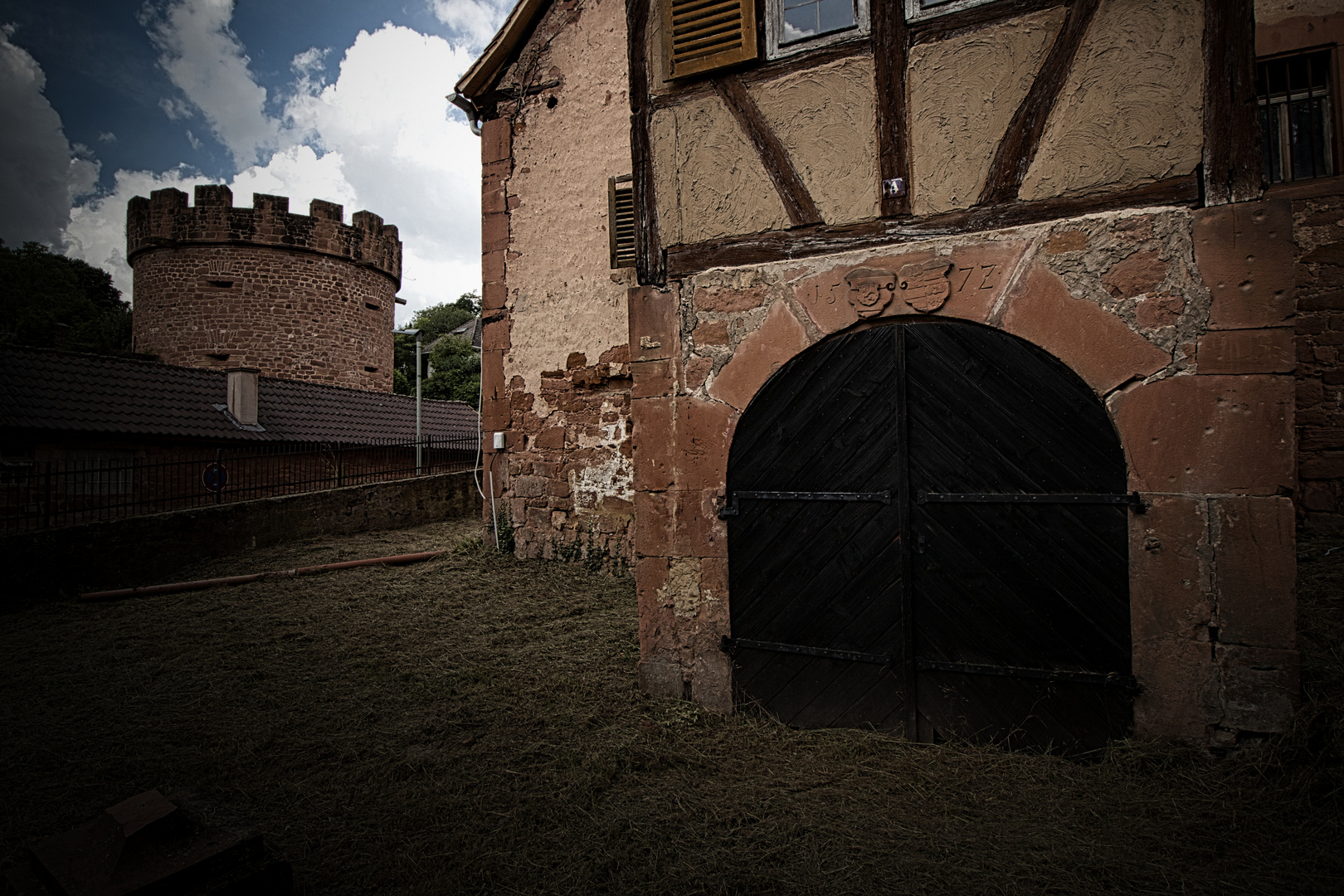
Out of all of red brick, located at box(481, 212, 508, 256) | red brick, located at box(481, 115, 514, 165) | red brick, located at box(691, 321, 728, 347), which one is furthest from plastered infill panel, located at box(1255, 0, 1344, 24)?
red brick, located at box(481, 212, 508, 256)

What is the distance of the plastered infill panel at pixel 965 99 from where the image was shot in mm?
3336

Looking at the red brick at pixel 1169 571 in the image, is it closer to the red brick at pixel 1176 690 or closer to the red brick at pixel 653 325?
the red brick at pixel 1176 690

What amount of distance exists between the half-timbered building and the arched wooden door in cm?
1

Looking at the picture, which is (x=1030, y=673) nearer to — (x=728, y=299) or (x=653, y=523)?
(x=653, y=523)

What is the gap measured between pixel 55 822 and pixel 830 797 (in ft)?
10.9

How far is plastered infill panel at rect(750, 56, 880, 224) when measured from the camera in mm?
3631

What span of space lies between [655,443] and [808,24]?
250cm

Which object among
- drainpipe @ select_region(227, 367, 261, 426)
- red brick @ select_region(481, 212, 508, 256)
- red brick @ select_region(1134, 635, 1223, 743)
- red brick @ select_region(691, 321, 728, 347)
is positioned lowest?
red brick @ select_region(1134, 635, 1223, 743)

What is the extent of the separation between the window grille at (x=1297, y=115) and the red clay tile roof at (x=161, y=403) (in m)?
16.1

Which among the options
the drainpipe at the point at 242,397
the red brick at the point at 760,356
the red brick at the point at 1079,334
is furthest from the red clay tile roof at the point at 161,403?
the red brick at the point at 1079,334

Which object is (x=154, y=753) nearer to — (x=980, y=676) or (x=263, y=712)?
(x=263, y=712)

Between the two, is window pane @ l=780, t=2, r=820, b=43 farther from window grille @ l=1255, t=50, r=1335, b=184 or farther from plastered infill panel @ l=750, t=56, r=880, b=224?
window grille @ l=1255, t=50, r=1335, b=184

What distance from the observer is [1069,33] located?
10.7ft

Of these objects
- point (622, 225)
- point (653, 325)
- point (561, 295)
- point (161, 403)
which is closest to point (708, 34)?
point (653, 325)
